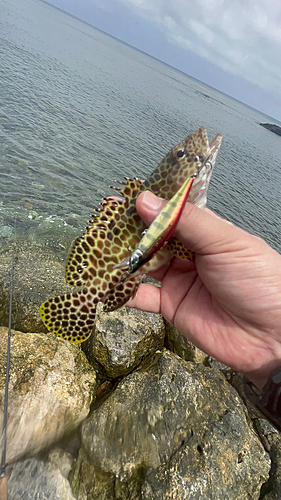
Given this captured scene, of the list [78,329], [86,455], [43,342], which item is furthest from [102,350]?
[78,329]

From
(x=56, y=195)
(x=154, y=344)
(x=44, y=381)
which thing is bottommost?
(x=56, y=195)

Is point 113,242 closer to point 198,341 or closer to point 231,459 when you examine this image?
point 198,341

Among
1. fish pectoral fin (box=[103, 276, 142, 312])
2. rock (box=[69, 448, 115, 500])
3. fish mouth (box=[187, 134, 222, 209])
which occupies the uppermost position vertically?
fish mouth (box=[187, 134, 222, 209])

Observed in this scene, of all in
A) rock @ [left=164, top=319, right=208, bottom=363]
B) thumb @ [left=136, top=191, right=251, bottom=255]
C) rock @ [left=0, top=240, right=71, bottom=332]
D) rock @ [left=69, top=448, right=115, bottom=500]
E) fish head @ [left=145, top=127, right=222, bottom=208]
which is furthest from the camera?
rock @ [left=164, top=319, right=208, bottom=363]

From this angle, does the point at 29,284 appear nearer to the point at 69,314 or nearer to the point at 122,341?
the point at 122,341

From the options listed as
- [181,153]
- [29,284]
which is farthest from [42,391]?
[181,153]

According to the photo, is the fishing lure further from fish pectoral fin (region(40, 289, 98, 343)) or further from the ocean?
the ocean

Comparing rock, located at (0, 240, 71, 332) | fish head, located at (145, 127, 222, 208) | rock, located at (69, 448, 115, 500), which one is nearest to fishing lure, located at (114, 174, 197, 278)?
fish head, located at (145, 127, 222, 208)
